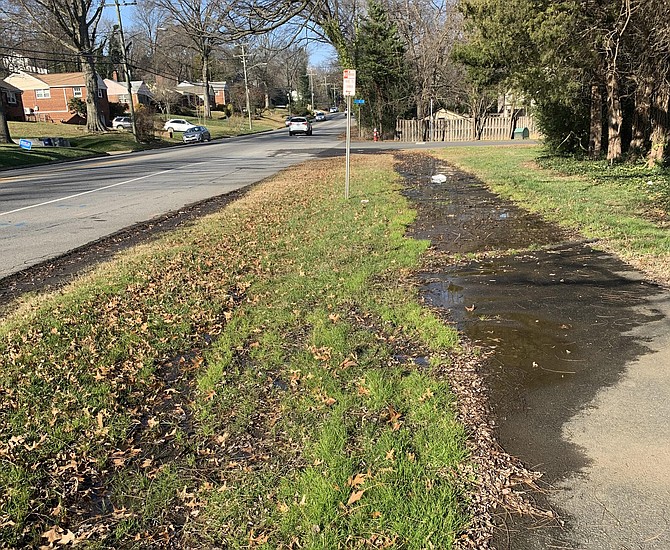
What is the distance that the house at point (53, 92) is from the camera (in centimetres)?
6475

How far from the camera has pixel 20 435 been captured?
11.6ft

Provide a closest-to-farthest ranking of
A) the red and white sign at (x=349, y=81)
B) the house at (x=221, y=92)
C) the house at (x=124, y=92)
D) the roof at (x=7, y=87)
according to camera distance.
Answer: the red and white sign at (x=349, y=81), the roof at (x=7, y=87), the house at (x=124, y=92), the house at (x=221, y=92)

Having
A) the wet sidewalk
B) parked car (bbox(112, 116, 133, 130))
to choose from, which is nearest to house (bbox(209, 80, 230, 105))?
parked car (bbox(112, 116, 133, 130))

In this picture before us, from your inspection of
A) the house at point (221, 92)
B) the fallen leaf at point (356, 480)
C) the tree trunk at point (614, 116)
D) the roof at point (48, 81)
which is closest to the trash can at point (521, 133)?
the tree trunk at point (614, 116)

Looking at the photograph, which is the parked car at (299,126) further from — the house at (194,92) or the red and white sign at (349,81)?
the house at (194,92)

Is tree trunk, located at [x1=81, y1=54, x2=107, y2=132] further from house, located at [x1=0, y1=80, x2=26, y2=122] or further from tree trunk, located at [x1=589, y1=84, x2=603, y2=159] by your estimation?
tree trunk, located at [x1=589, y1=84, x2=603, y2=159]

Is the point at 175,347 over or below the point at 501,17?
below

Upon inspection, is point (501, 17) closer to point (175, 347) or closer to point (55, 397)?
point (175, 347)

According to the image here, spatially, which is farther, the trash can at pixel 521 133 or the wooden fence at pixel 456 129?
the wooden fence at pixel 456 129

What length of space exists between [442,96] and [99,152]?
2955 centimetres

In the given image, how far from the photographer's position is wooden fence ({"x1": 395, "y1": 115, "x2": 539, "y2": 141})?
138 feet

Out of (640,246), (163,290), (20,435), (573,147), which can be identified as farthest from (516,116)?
(20,435)

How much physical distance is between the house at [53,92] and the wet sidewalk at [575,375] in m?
68.3

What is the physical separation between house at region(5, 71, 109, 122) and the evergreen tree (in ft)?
125
